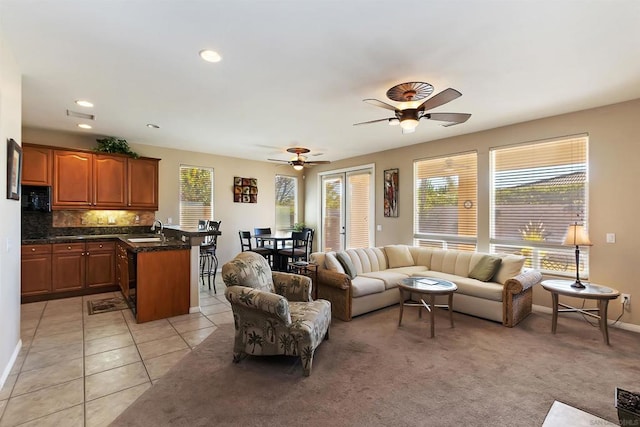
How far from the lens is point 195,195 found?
6.71 metres

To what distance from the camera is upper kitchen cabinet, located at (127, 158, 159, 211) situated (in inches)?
221

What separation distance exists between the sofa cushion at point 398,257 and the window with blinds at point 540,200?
1.35 metres

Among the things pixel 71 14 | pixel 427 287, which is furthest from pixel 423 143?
pixel 71 14

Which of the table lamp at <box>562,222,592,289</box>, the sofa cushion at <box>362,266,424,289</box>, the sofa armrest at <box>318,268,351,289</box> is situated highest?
the table lamp at <box>562,222,592,289</box>

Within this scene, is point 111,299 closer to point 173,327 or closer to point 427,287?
point 173,327

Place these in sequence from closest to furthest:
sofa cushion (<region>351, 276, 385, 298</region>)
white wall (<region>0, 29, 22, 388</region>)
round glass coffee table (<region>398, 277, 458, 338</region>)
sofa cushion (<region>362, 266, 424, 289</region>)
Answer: white wall (<region>0, 29, 22, 388</region>) < round glass coffee table (<region>398, 277, 458, 338</region>) < sofa cushion (<region>351, 276, 385, 298</region>) < sofa cushion (<region>362, 266, 424, 289</region>)

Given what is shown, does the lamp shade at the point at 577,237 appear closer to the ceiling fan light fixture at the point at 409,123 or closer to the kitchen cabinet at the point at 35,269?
the ceiling fan light fixture at the point at 409,123

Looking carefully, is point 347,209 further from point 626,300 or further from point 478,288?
point 626,300

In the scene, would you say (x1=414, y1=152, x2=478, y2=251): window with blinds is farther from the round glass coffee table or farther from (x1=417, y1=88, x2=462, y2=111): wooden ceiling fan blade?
(x1=417, y1=88, x2=462, y2=111): wooden ceiling fan blade

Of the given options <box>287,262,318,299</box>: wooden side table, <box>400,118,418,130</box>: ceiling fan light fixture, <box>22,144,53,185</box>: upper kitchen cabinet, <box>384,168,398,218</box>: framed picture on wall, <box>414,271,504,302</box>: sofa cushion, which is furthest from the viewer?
<box>384,168,398,218</box>: framed picture on wall

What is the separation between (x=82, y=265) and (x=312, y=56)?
16.4 feet

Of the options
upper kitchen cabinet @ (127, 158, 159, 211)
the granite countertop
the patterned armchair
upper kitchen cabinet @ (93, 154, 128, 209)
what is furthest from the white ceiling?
the patterned armchair

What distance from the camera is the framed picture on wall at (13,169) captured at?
8.45 ft

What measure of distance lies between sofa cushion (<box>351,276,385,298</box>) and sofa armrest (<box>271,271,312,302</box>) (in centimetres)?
95
